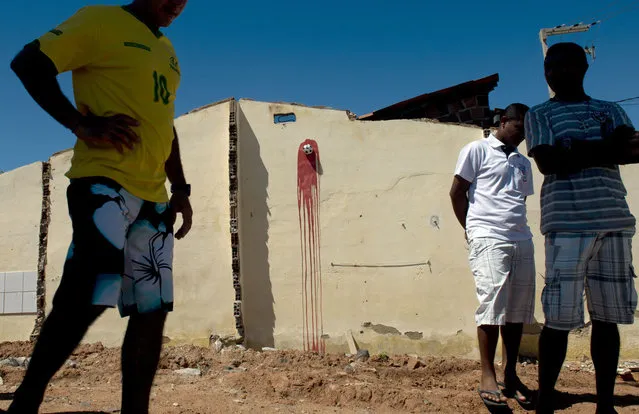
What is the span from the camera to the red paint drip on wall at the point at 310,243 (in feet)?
18.8

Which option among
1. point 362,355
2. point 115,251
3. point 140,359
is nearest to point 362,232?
point 362,355

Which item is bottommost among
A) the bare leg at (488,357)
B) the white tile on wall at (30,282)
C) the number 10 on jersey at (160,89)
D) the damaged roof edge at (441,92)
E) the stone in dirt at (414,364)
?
the stone in dirt at (414,364)

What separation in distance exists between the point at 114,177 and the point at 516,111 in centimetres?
259

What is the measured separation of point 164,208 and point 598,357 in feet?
6.58

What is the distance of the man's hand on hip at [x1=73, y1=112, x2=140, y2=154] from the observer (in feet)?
5.93

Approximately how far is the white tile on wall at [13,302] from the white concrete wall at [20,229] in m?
0.08

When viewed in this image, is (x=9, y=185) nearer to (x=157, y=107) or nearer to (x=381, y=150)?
(x=381, y=150)

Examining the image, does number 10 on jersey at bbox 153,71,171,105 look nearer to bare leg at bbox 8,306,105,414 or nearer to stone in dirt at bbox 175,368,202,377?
bare leg at bbox 8,306,105,414

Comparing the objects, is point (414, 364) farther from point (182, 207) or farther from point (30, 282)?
point (30, 282)

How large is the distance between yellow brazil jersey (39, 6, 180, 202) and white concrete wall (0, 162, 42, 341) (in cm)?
551

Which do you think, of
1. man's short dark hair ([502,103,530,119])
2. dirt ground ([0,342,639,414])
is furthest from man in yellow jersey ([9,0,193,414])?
man's short dark hair ([502,103,530,119])

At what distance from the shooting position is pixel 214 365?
4.94m

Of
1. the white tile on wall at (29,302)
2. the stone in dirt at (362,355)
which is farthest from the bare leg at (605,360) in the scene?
the white tile on wall at (29,302)

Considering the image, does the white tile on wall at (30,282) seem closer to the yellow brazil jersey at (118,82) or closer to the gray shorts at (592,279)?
the yellow brazil jersey at (118,82)
